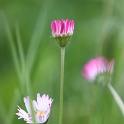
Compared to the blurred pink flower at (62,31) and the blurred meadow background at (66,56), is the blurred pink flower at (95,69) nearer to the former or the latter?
the blurred meadow background at (66,56)

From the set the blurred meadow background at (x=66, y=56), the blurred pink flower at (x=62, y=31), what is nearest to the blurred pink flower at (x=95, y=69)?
the blurred meadow background at (x=66, y=56)

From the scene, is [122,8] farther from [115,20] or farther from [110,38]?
[115,20]

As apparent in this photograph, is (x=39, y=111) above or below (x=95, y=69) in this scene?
below

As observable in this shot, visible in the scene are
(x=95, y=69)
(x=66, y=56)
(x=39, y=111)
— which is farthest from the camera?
(x=66, y=56)

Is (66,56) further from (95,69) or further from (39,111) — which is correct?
(39,111)

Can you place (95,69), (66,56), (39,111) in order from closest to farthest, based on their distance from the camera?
(39,111), (95,69), (66,56)

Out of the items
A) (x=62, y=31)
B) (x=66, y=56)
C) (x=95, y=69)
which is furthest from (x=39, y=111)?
(x=66, y=56)

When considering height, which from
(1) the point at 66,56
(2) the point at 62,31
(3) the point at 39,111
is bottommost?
(3) the point at 39,111
